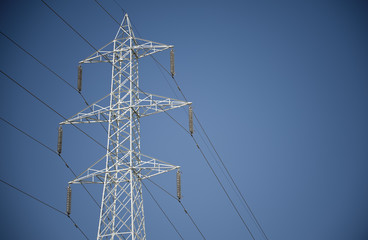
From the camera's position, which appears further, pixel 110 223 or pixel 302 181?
pixel 302 181

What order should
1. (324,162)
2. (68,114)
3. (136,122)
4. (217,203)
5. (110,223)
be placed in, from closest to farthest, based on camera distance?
1. (110,223)
2. (136,122)
3. (68,114)
4. (217,203)
5. (324,162)

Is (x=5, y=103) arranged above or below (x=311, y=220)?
above

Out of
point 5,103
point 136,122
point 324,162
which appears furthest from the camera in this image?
point 324,162

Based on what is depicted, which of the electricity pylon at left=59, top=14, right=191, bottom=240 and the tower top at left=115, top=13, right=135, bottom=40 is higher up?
the tower top at left=115, top=13, right=135, bottom=40

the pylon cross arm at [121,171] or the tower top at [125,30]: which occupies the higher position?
the tower top at [125,30]

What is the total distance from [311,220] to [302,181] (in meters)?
41.3

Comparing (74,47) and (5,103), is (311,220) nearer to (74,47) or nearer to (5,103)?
(5,103)

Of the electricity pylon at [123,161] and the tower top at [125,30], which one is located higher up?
the tower top at [125,30]

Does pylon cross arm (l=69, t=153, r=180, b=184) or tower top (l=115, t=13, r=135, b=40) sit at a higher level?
tower top (l=115, t=13, r=135, b=40)

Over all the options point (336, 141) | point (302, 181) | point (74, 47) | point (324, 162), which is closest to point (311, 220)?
point (302, 181)

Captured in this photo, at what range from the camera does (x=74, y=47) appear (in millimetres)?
190625

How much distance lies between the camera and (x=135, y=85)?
92.9ft

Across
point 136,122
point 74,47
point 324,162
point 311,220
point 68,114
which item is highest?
point 74,47

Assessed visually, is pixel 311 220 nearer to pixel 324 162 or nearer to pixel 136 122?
pixel 324 162
